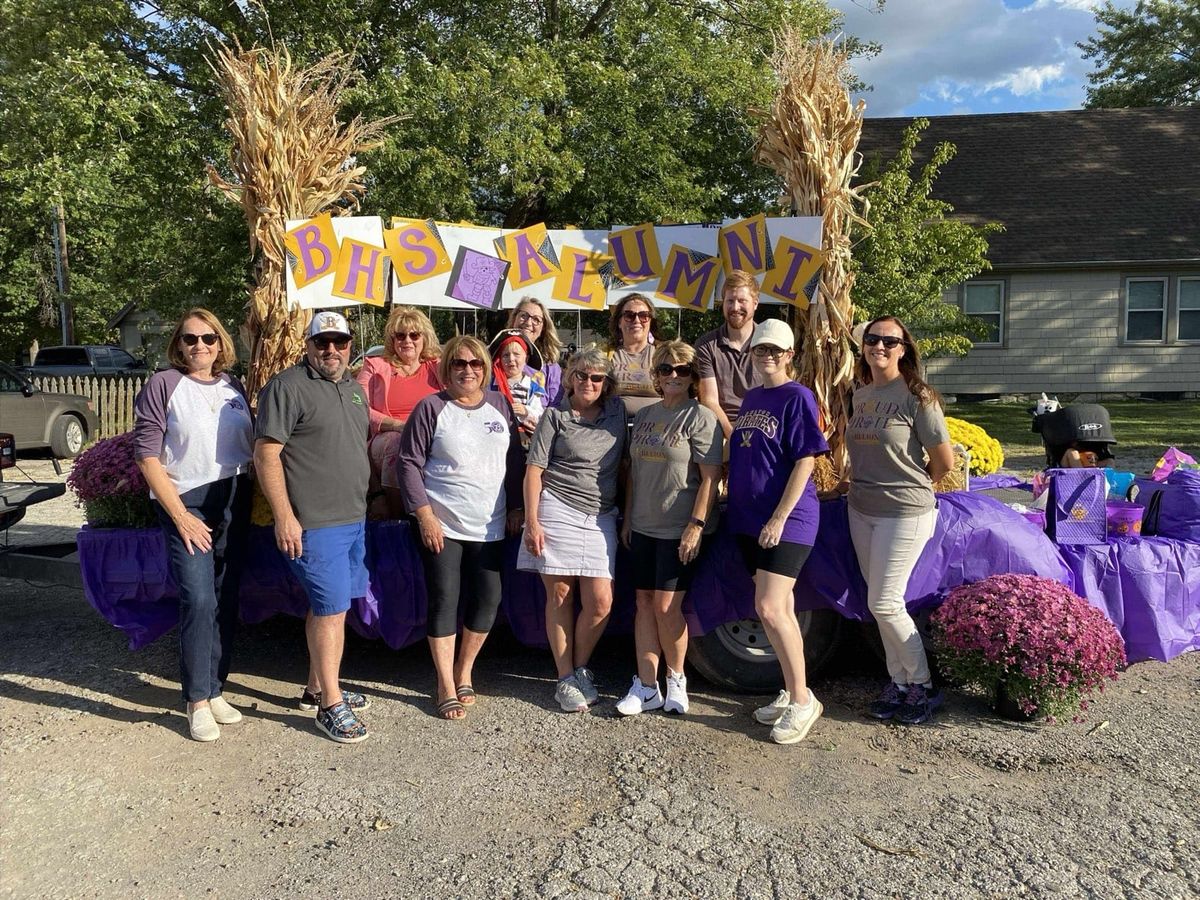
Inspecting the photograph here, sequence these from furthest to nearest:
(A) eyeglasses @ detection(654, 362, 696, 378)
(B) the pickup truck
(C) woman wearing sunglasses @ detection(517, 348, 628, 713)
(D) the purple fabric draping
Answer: (B) the pickup truck
(D) the purple fabric draping
(C) woman wearing sunglasses @ detection(517, 348, 628, 713)
(A) eyeglasses @ detection(654, 362, 696, 378)

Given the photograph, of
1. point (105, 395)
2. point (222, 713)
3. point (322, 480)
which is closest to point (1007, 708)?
point (322, 480)

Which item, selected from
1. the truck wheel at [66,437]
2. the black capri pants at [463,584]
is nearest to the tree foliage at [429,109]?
the truck wheel at [66,437]

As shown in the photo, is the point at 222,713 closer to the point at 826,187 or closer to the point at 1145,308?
the point at 826,187

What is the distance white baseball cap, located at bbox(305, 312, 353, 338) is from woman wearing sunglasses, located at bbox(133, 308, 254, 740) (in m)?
0.48

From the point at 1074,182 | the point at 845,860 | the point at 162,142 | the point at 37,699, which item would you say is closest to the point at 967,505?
the point at 845,860

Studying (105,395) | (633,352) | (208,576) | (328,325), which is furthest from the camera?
(105,395)

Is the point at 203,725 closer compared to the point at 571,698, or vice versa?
the point at 203,725

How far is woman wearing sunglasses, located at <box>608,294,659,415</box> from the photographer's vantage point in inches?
177

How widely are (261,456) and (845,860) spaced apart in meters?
2.52

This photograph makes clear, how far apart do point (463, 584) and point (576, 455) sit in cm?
77

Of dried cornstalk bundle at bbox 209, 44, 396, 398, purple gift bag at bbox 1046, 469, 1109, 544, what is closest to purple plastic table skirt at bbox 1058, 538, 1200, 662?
purple gift bag at bbox 1046, 469, 1109, 544

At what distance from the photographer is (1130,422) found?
45.9 ft

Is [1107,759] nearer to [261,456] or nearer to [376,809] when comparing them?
[376,809]

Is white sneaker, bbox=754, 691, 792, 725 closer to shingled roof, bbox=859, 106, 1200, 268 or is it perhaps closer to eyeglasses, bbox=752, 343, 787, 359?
eyeglasses, bbox=752, 343, 787, 359
